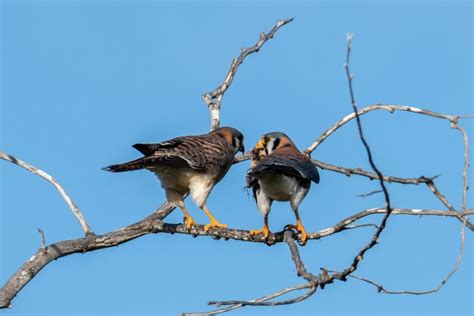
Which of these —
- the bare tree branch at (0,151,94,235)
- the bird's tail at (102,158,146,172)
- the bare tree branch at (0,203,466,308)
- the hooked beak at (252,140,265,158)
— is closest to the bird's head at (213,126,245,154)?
the hooked beak at (252,140,265,158)

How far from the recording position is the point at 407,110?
5.97 meters

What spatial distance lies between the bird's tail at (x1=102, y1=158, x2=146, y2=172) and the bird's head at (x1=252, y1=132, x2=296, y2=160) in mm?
1130

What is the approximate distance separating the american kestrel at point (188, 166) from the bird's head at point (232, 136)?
0.22 m

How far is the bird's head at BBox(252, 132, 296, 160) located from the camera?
6.45 m

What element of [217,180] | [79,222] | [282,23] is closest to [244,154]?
[217,180]

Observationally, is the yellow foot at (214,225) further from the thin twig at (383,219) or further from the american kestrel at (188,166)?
the thin twig at (383,219)

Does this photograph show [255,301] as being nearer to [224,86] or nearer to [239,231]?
[239,231]

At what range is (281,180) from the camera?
5.58 metres

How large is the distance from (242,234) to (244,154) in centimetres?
157

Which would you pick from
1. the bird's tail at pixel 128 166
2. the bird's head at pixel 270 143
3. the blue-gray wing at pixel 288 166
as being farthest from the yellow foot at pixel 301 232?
the bird's tail at pixel 128 166

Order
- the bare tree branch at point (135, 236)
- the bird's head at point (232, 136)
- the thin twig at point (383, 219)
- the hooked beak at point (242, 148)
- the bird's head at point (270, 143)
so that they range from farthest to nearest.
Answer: the hooked beak at point (242, 148) < the bird's head at point (232, 136) < the bird's head at point (270, 143) < the bare tree branch at point (135, 236) < the thin twig at point (383, 219)

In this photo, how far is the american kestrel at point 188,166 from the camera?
5.99m

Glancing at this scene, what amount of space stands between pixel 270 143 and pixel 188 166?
782 mm

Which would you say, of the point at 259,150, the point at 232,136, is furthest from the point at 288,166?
the point at 232,136
